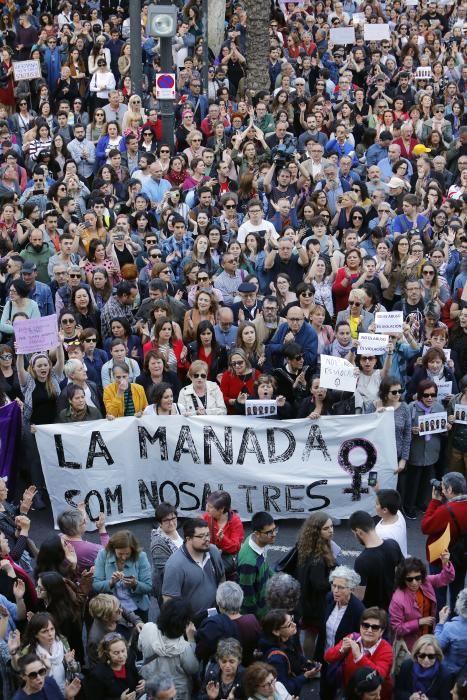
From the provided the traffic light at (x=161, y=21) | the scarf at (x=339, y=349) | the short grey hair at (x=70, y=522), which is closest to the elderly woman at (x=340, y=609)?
the short grey hair at (x=70, y=522)

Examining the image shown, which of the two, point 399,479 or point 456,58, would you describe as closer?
point 399,479

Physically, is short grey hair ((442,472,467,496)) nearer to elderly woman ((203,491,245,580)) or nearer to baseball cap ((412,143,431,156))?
elderly woman ((203,491,245,580))

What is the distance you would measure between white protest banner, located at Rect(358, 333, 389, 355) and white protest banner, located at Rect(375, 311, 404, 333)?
27 centimetres

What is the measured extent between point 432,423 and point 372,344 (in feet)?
2.79

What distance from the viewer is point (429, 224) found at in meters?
16.3

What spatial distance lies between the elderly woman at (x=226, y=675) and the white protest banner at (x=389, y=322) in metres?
5.03

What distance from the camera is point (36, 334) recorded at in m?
12.2

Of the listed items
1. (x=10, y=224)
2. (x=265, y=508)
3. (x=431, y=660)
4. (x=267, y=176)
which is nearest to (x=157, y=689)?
(x=431, y=660)

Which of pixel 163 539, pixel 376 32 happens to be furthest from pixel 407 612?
pixel 376 32

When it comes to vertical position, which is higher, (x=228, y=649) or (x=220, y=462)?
(x=228, y=649)

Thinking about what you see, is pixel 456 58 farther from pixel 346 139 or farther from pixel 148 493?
pixel 148 493

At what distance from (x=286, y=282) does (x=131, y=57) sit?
27.6 feet

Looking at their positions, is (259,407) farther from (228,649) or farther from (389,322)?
(228,649)

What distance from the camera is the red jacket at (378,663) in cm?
842
